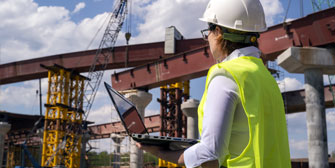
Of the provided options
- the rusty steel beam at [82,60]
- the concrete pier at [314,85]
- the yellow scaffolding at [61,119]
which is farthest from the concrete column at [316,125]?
the yellow scaffolding at [61,119]

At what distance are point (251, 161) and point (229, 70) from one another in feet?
1.38

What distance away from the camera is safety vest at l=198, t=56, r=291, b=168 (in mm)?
1562

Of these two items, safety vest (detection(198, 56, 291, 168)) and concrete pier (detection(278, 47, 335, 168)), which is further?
concrete pier (detection(278, 47, 335, 168))

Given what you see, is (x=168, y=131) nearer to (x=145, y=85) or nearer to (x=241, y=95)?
(x=145, y=85)

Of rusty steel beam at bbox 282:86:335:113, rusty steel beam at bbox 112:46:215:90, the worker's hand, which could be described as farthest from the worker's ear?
rusty steel beam at bbox 282:86:335:113

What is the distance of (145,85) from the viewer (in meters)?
22.5

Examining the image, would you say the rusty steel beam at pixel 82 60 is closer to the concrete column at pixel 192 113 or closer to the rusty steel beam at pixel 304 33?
the concrete column at pixel 192 113

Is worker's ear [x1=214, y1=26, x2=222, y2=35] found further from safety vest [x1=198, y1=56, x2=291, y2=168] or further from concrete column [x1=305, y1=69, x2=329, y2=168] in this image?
concrete column [x1=305, y1=69, x2=329, y2=168]

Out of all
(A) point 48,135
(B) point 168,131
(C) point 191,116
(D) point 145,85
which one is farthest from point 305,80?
(A) point 48,135

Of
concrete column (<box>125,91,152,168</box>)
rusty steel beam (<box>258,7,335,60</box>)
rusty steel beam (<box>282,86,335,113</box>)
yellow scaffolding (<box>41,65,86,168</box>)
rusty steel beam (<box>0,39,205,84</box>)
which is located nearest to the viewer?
rusty steel beam (<box>258,7,335,60</box>)

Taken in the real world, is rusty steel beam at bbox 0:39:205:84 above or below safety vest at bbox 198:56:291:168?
above

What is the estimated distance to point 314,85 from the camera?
621 inches

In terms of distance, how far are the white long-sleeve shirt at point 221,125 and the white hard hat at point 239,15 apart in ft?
1.35

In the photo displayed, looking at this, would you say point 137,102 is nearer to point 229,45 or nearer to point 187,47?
point 187,47
